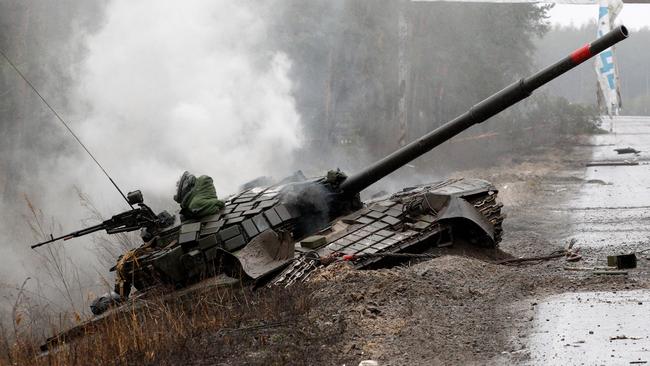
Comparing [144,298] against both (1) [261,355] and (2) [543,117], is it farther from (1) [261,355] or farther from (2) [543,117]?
(2) [543,117]

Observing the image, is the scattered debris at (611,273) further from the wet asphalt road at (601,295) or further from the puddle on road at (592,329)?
the puddle on road at (592,329)

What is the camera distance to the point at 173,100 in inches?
696

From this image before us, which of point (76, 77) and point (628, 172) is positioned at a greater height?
point (76, 77)

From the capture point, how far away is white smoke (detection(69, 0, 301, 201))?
677 inches

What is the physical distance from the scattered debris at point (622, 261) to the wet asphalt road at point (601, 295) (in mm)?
112

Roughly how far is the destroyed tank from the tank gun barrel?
0.01 meters

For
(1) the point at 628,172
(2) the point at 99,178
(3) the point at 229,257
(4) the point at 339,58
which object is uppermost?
(4) the point at 339,58

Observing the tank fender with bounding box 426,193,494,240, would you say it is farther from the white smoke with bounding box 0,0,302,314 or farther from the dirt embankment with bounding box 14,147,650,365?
the white smoke with bounding box 0,0,302,314

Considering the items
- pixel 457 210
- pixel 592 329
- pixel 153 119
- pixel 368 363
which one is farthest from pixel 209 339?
pixel 153 119

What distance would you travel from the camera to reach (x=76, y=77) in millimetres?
19609

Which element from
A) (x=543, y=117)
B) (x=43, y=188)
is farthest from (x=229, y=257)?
(x=543, y=117)

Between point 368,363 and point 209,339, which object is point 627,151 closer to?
point 209,339

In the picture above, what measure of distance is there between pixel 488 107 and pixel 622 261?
7.81ft

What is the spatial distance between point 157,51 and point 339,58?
10070mm
